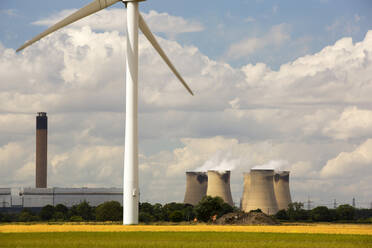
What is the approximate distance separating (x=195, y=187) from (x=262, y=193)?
28119mm

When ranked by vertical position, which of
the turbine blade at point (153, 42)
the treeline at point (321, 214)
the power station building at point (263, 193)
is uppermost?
the turbine blade at point (153, 42)

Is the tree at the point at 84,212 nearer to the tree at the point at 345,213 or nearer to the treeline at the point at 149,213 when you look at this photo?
the treeline at the point at 149,213

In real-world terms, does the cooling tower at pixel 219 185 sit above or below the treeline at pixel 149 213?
above

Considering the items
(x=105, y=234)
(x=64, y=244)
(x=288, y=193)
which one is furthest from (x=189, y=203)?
(x=64, y=244)

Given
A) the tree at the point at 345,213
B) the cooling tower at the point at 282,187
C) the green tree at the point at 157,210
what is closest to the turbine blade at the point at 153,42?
the green tree at the point at 157,210

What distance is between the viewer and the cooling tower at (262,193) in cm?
14312

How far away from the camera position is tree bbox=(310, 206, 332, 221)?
13850cm

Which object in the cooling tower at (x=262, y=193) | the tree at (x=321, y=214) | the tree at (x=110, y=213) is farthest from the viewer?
the cooling tower at (x=262, y=193)

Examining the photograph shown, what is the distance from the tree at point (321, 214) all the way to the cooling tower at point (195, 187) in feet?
106

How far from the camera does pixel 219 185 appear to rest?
6024 inches

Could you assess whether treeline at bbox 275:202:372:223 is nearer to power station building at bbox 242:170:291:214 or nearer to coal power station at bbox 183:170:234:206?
power station building at bbox 242:170:291:214

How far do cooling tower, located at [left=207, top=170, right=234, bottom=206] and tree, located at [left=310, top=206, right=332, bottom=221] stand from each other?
765 inches

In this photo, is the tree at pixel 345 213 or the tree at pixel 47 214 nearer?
the tree at pixel 47 214

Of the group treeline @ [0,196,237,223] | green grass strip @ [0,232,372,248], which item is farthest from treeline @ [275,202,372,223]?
green grass strip @ [0,232,372,248]
